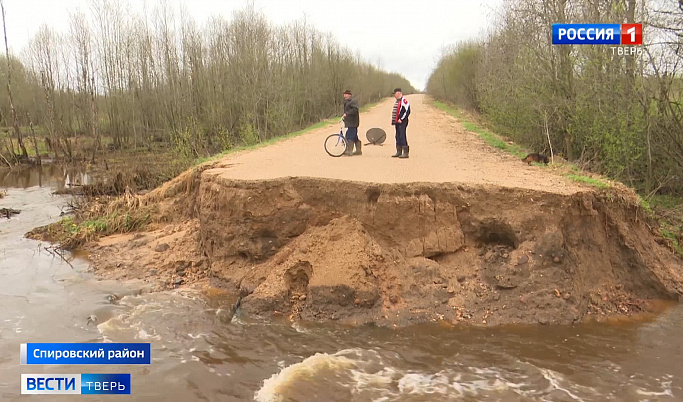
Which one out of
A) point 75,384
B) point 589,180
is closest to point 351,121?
point 589,180

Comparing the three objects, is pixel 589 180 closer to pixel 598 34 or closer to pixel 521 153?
pixel 521 153

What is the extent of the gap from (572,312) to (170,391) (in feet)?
18.8

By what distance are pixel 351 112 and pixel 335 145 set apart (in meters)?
0.98

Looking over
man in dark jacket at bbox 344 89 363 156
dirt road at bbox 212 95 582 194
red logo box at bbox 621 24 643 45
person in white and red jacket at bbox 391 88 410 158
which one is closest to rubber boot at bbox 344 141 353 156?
man in dark jacket at bbox 344 89 363 156

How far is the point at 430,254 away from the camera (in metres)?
7.83

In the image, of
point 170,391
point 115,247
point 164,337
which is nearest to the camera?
point 170,391

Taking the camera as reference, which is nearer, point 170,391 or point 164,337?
point 170,391

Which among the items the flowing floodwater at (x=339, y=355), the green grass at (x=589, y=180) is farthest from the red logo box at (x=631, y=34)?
the flowing floodwater at (x=339, y=355)

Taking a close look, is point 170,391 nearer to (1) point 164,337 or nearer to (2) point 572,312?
(1) point 164,337

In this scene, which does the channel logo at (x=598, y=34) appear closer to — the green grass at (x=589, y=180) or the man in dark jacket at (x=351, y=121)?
the green grass at (x=589, y=180)

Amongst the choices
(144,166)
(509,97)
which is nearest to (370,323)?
(509,97)

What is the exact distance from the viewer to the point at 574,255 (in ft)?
24.4

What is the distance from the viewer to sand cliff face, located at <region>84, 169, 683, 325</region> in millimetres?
7211

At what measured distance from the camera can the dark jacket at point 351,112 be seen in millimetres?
11648
